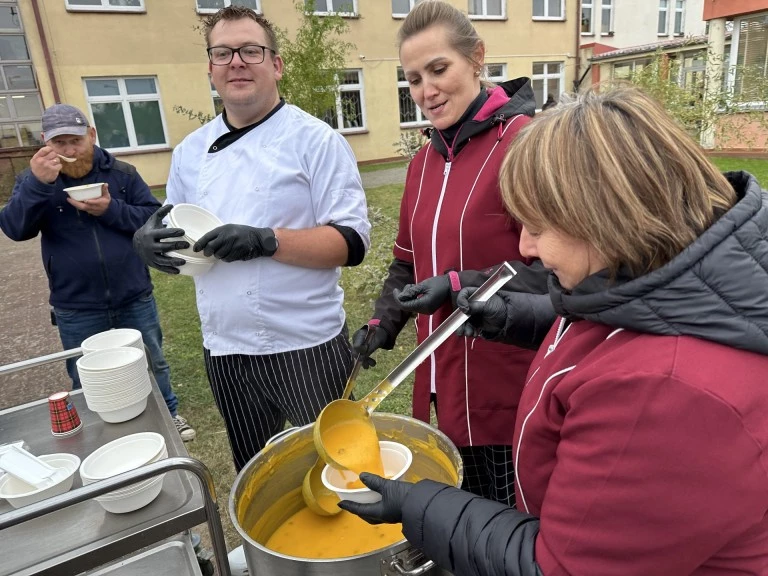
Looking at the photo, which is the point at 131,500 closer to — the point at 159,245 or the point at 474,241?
the point at 159,245

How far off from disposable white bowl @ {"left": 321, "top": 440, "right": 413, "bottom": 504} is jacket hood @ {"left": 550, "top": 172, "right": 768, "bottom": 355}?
0.66 m

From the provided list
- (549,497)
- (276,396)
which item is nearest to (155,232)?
(276,396)

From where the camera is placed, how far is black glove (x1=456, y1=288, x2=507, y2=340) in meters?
1.40

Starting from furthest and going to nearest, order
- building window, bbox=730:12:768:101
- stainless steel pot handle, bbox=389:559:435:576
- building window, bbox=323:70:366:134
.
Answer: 1. building window, bbox=323:70:366:134
2. building window, bbox=730:12:768:101
3. stainless steel pot handle, bbox=389:559:435:576

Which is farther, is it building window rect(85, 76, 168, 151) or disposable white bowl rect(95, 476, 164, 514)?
building window rect(85, 76, 168, 151)

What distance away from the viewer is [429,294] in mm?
1585

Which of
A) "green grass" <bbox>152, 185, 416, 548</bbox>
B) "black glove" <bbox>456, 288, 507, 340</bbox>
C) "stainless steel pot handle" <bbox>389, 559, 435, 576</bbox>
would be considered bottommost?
"green grass" <bbox>152, 185, 416, 548</bbox>

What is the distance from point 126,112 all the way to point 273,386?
12.6 meters

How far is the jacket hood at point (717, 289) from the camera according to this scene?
706 mm

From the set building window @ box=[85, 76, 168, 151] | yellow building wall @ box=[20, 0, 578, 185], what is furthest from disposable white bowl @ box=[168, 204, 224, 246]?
building window @ box=[85, 76, 168, 151]

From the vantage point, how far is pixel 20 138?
39.1 ft

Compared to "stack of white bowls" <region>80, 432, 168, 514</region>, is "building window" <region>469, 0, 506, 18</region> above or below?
above

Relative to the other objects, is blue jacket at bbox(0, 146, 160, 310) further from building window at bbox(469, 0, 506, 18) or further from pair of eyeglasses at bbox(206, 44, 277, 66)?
building window at bbox(469, 0, 506, 18)

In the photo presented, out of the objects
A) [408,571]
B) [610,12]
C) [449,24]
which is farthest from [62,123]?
[610,12]
